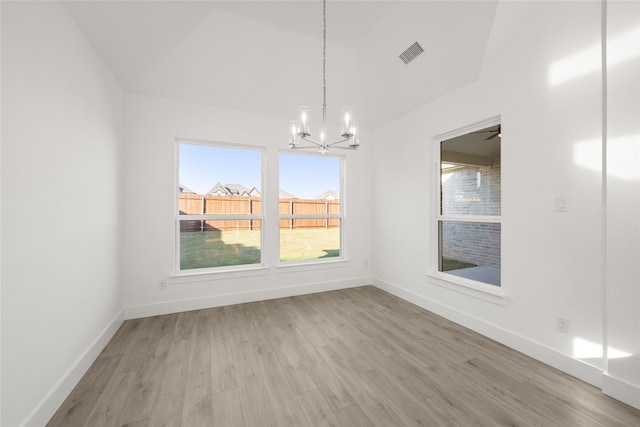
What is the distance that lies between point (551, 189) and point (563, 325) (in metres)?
1.09

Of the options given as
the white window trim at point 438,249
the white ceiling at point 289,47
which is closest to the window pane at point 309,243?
the white window trim at point 438,249

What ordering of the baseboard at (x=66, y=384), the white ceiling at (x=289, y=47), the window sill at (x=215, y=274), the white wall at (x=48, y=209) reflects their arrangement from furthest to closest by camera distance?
the window sill at (x=215, y=274), the white ceiling at (x=289, y=47), the baseboard at (x=66, y=384), the white wall at (x=48, y=209)

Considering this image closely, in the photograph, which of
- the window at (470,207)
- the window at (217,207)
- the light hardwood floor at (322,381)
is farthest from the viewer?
the window at (217,207)

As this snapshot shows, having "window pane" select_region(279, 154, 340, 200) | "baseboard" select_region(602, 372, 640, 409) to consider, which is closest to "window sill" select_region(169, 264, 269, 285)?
"window pane" select_region(279, 154, 340, 200)

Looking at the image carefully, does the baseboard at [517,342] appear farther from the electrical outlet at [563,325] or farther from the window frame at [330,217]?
the window frame at [330,217]

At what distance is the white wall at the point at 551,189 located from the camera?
5.95 feet

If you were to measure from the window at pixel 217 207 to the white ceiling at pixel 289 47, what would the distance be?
28.5 inches

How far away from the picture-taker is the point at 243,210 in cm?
364

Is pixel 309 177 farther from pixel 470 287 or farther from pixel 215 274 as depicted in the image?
pixel 470 287

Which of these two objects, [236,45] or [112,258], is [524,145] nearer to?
[236,45]

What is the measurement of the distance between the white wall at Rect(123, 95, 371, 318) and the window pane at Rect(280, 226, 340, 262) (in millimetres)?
207

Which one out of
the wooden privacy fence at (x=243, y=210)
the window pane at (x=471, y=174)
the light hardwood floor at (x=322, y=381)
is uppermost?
the window pane at (x=471, y=174)

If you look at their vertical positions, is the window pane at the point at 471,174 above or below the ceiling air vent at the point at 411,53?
below

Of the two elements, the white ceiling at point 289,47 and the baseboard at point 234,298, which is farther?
the baseboard at point 234,298
